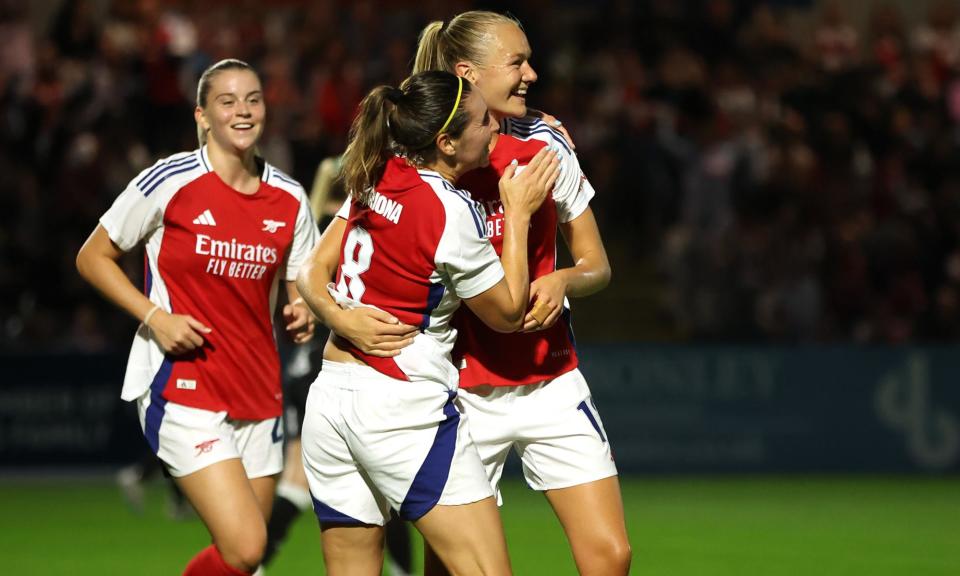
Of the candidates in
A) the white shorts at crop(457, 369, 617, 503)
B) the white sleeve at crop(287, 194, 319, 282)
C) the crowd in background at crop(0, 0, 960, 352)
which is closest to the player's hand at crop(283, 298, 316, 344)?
the white sleeve at crop(287, 194, 319, 282)

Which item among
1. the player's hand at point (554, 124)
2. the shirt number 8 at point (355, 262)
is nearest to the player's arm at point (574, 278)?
the player's hand at point (554, 124)

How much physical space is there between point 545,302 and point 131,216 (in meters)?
1.72

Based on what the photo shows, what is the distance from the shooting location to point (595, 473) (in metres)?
4.96

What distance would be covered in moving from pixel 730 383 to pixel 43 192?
690 cm

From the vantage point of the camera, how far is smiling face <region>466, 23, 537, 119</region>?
4.90 meters

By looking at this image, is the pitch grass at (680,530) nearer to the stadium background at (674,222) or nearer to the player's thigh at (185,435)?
the stadium background at (674,222)

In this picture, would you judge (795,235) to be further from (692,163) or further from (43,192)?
(43,192)

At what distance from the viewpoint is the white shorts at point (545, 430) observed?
498cm

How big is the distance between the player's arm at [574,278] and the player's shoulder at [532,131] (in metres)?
0.27

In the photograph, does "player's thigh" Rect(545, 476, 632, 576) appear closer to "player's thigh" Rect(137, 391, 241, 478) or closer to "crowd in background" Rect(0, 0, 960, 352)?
"player's thigh" Rect(137, 391, 241, 478)

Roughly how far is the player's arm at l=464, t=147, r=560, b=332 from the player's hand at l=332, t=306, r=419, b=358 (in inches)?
8.6

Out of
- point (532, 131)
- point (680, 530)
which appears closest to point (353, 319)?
point (532, 131)

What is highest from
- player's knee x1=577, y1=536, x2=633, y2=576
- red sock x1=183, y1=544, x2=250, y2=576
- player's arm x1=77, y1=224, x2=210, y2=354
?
player's arm x1=77, y1=224, x2=210, y2=354

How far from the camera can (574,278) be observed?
15.8 feet
